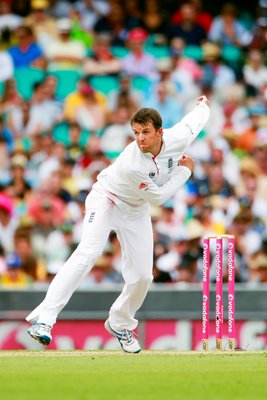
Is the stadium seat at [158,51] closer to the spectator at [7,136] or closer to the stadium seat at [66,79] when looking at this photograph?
the stadium seat at [66,79]

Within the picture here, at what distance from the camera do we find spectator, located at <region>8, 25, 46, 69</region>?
1628 cm

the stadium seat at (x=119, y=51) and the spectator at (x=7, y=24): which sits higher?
the spectator at (x=7, y=24)

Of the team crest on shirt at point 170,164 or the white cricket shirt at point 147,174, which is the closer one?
the white cricket shirt at point 147,174

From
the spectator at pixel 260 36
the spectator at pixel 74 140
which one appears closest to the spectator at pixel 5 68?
the spectator at pixel 74 140

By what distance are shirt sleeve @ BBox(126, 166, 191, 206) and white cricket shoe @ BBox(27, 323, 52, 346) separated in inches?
44.3

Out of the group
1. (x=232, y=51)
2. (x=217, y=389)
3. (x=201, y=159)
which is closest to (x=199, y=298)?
(x=201, y=159)

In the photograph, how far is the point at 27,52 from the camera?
16328mm

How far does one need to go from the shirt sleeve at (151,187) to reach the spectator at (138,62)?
290 inches

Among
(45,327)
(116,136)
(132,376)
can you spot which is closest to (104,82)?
(116,136)

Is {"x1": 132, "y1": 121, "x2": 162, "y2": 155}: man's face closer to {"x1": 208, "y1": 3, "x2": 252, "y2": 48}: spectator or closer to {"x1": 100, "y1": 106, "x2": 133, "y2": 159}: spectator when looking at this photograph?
{"x1": 100, "y1": 106, "x2": 133, "y2": 159}: spectator

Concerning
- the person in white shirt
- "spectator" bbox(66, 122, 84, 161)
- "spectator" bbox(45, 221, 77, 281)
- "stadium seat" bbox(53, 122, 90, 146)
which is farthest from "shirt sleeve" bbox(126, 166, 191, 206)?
"stadium seat" bbox(53, 122, 90, 146)

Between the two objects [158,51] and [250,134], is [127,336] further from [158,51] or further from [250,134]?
[158,51]

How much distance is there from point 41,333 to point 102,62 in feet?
26.2

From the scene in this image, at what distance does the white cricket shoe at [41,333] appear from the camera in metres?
9.01
